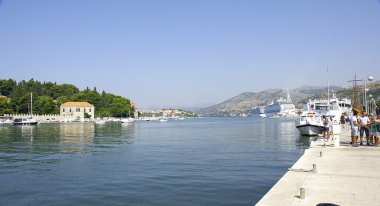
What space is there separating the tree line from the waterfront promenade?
146 m

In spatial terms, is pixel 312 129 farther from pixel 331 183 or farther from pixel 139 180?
pixel 331 183

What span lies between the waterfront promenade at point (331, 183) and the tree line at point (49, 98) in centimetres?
14572

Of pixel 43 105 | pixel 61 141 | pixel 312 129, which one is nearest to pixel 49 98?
pixel 43 105

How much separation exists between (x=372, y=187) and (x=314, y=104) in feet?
257

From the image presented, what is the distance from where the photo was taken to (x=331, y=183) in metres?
10.8

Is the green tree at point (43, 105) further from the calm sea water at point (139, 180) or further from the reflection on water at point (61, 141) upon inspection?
the calm sea water at point (139, 180)

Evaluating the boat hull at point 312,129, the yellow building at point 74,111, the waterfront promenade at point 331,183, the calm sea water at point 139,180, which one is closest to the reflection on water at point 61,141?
the calm sea water at point 139,180

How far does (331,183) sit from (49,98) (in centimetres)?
15720

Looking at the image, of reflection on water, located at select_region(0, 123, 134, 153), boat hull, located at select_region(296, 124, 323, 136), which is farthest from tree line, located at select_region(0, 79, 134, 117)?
boat hull, located at select_region(296, 124, 323, 136)

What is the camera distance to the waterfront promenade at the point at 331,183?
8.89 m

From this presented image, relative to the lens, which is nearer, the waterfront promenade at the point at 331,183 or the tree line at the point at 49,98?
the waterfront promenade at the point at 331,183

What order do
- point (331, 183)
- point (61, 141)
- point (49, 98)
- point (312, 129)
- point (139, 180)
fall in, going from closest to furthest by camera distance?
point (331, 183) < point (139, 180) < point (61, 141) < point (312, 129) < point (49, 98)

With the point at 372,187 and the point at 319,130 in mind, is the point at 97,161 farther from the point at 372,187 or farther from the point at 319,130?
the point at 319,130

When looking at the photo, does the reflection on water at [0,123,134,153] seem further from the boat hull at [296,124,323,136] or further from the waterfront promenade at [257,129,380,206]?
the boat hull at [296,124,323,136]
